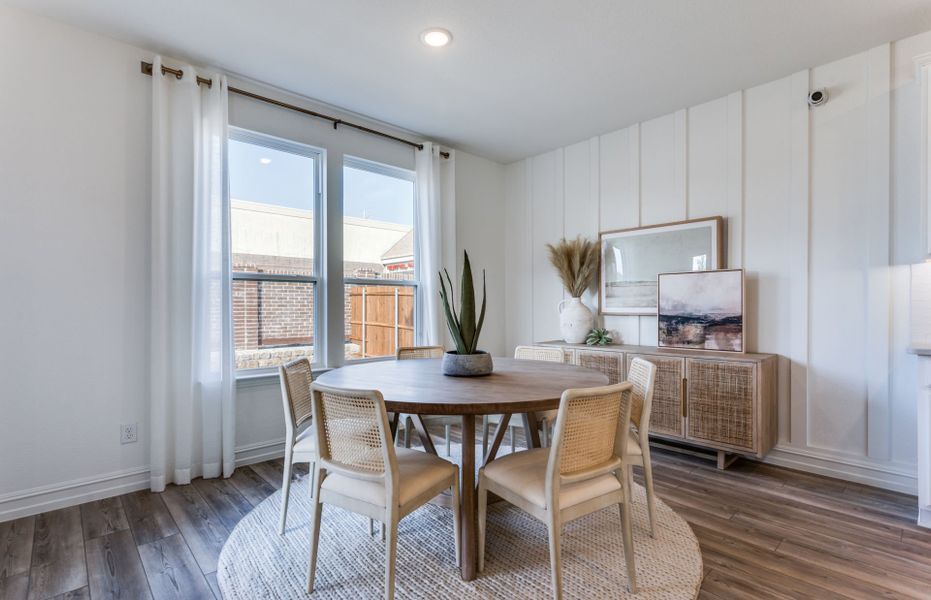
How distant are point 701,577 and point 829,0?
2.83 meters

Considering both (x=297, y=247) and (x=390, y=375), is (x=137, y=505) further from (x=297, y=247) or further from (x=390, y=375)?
(x=297, y=247)

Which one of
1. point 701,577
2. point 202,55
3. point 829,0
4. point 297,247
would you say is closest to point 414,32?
point 202,55

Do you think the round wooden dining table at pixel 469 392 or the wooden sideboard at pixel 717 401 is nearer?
the round wooden dining table at pixel 469 392

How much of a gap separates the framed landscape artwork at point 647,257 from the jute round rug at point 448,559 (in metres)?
1.86

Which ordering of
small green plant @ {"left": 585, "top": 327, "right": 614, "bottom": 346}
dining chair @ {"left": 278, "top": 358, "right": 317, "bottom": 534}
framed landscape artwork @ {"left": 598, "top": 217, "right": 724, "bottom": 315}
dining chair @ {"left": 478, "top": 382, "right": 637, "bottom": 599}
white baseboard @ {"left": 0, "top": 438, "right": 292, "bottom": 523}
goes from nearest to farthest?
1. dining chair @ {"left": 478, "top": 382, "right": 637, "bottom": 599}
2. dining chair @ {"left": 278, "top": 358, "right": 317, "bottom": 534}
3. white baseboard @ {"left": 0, "top": 438, "right": 292, "bottom": 523}
4. framed landscape artwork @ {"left": 598, "top": 217, "right": 724, "bottom": 315}
5. small green plant @ {"left": 585, "top": 327, "right": 614, "bottom": 346}

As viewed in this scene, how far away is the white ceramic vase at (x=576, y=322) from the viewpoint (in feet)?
12.7

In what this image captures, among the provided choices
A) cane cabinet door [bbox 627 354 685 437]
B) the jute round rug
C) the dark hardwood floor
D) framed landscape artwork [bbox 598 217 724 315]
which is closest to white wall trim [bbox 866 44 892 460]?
the dark hardwood floor

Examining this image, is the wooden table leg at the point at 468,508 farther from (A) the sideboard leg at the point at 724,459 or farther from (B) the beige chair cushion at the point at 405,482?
(A) the sideboard leg at the point at 724,459

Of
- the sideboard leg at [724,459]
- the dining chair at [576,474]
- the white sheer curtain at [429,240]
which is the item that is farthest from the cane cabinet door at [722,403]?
the white sheer curtain at [429,240]

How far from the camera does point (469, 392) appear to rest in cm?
176

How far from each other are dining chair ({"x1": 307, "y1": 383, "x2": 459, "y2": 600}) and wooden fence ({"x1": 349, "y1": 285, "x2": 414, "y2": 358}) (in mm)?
2056

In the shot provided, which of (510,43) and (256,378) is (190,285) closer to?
(256,378)

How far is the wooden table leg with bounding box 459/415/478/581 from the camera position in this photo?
67.7 inches

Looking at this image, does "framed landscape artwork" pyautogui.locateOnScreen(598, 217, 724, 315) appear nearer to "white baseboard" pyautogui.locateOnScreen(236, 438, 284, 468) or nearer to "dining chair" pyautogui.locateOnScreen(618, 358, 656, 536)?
"dining chair" pyautogui.locateOnScreen(618, 358, 656, 536)
